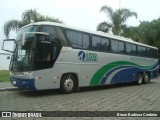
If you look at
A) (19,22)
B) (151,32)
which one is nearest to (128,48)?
(19,22)

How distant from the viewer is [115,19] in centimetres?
3328

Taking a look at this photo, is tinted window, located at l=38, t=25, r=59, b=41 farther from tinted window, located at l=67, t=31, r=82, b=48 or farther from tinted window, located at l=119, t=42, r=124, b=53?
tinted window, located at l=119, t=42, r=124, b=53

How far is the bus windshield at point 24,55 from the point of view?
1254 cm

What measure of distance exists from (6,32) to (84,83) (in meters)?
16.3

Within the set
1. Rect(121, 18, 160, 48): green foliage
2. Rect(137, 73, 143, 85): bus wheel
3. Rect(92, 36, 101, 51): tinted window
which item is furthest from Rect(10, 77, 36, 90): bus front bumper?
Rect(121, 18, 160, 48): green foliage

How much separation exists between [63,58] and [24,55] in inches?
77.8

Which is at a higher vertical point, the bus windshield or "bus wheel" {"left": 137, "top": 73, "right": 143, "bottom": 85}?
the bus windshield

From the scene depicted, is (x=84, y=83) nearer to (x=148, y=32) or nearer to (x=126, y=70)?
(x=126, y=70)

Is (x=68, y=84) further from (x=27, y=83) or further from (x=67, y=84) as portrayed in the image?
(x=27, y=83)

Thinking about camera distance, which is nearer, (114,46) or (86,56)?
(86,56)

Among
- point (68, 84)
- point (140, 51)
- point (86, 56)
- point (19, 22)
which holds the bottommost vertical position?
point (68, 84)

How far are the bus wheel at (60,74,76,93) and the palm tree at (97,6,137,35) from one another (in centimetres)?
1960

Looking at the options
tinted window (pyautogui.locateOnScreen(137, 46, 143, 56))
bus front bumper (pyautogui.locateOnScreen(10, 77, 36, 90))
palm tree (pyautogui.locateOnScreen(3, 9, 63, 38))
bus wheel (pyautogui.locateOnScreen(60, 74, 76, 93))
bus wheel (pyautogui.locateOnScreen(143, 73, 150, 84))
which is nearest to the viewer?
bus front bumper (pyautogui.locateOnScreen(10, 77, 36, 90))

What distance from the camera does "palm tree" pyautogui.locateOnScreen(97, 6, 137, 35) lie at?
3331cm
